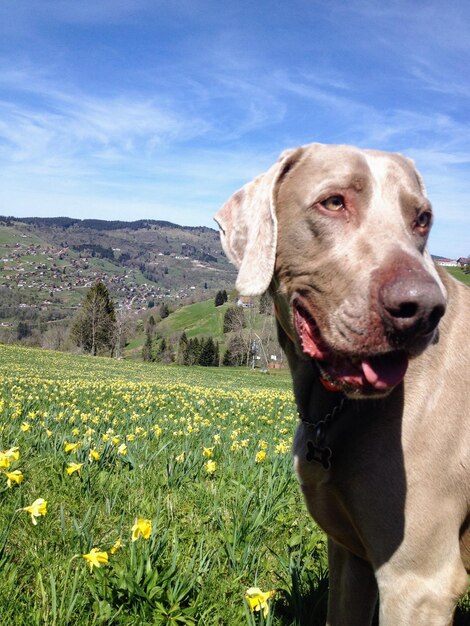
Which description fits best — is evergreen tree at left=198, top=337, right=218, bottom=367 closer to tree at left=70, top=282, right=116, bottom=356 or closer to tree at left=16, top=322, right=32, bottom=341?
tree at left=70, top=282, right=116, bottom=356

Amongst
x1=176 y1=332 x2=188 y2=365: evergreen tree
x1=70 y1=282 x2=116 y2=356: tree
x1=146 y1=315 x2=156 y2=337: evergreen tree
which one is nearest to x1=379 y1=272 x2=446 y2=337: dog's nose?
x1=70 y1=282 x2=116 y2=356: tree

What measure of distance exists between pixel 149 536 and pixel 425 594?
1.31 m

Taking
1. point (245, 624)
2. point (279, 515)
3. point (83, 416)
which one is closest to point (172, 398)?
point (83, 416)

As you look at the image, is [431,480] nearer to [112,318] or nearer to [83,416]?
[83,416]

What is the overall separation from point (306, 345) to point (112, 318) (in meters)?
82.4

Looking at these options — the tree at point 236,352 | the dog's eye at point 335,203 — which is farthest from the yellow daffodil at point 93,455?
the tree at point 236,352

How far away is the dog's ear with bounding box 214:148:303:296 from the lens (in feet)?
8.14

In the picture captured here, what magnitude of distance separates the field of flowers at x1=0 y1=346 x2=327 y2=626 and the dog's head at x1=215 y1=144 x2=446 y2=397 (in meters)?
1.17

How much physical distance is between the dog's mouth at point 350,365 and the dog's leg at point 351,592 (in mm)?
1034

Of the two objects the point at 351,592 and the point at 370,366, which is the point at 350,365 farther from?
the point at 351,592

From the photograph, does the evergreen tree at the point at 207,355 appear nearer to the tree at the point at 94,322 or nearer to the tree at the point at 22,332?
the tree at the point at 94,322

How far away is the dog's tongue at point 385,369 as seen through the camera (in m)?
2.01

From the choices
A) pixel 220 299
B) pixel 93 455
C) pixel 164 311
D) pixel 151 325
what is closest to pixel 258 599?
pixel 93 455

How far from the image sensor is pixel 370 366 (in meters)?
2.05
